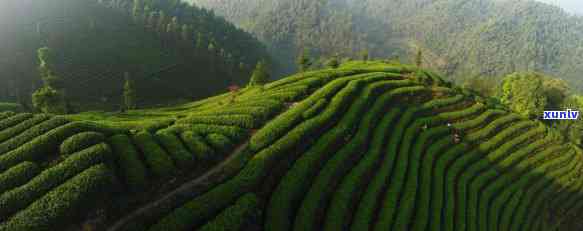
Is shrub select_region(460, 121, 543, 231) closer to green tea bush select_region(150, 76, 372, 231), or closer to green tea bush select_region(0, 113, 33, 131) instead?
green tea bush select_region(150, 76, 372, 231)

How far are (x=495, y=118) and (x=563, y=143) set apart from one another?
1255 centimetres

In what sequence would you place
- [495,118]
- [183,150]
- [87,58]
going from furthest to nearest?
[87,58] → [495,118] → [183,150]

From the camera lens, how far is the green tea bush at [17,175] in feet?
53.4

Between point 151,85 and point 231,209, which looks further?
point 151,85

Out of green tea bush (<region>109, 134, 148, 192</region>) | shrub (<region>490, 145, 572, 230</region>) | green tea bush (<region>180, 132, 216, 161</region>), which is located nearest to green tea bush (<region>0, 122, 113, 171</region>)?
green tea bush (<region>109, 134, 148, 192</region>)

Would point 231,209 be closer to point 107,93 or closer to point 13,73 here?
point 107,93

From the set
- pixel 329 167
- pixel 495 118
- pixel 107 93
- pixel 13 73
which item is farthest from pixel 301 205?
pixel 13 73

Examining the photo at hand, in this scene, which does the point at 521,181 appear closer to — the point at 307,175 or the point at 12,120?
the point at 307,175

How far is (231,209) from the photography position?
19500mm

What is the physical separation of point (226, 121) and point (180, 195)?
33.2ft

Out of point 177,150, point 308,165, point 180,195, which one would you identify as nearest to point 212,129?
point 177,150

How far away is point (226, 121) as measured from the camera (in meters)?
29.1

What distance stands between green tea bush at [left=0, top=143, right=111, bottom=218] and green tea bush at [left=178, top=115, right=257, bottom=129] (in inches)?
397

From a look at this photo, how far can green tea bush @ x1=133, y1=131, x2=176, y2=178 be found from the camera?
805 inches
